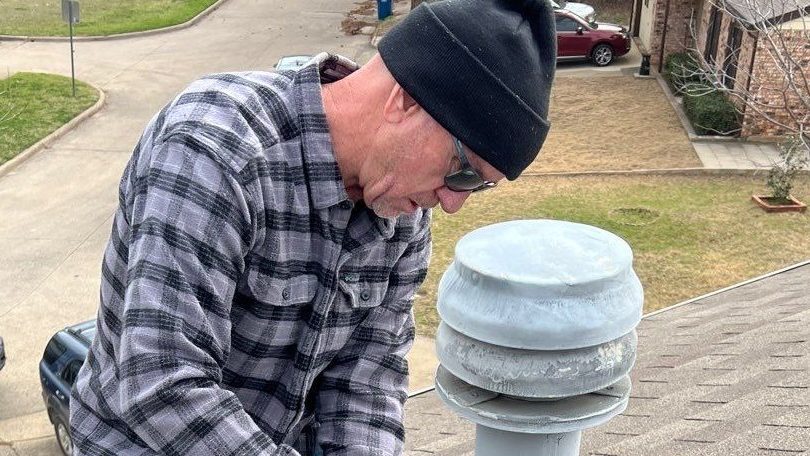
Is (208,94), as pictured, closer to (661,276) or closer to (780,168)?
(661,276)

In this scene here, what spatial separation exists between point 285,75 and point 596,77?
2121 cm

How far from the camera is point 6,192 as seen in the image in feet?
54.0

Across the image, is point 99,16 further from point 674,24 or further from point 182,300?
point 182,300

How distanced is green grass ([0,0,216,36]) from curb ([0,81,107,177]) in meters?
6.11

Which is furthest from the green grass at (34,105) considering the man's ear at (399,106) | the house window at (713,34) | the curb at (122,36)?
the man's ear at (399,106)

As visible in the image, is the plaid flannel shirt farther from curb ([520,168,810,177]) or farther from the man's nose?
curb ([520,168,810,177])

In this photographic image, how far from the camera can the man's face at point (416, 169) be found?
1764mm

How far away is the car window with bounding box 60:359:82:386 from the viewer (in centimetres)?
821

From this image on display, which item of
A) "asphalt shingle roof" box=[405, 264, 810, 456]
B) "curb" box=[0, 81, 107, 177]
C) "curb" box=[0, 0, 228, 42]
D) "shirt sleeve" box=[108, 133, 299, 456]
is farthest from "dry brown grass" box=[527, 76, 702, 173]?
"shirt sleeve" box=[108, 133, 299, 456]

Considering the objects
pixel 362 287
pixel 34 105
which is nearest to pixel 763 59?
pixel 34 105

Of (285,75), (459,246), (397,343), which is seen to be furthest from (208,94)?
(397,343)

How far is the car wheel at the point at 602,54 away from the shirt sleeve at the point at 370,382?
71.6ft

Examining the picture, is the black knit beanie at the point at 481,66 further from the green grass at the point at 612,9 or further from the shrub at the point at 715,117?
the green grass at the point at 612,9

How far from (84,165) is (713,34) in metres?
12.9
